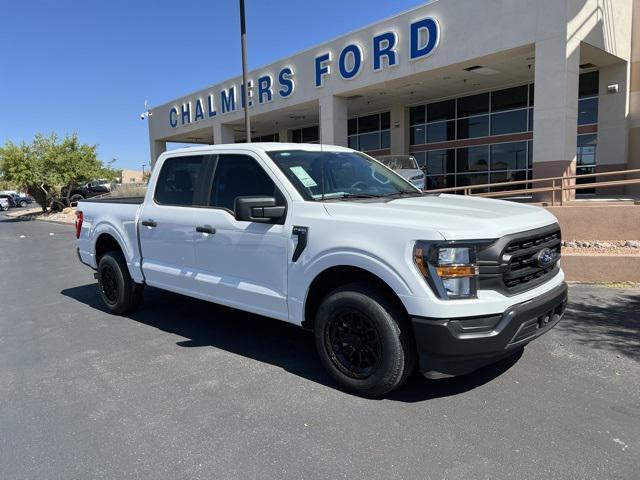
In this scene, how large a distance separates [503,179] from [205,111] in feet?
52.5

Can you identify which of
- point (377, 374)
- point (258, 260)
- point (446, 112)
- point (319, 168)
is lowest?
point (377, 374)

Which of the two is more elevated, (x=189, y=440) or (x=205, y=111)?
(x=205, y=111)

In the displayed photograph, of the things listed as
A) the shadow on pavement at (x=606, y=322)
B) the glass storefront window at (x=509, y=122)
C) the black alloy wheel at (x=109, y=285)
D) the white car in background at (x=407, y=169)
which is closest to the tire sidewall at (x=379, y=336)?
the shadow on pavement at (x=606, y=322)

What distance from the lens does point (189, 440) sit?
323 centimetres

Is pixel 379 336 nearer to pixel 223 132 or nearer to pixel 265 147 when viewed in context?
pixel 265 147

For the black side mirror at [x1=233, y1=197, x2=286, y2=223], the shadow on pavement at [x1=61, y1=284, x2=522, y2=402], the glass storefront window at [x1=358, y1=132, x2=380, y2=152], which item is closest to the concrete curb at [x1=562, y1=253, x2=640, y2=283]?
the shadow on pavement at [x1=61, y1=284, x2=522, y2=402]

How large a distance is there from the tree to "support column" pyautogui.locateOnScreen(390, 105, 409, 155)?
17.6 m

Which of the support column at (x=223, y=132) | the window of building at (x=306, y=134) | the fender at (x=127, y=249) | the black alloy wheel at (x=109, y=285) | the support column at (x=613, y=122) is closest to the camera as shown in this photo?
the fender at (x=127, y=249)

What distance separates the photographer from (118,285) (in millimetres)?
6102

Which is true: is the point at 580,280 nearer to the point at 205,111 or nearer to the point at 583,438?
the point at 583,438

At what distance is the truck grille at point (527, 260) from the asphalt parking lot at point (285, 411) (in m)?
0.88

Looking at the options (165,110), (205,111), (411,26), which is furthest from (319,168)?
(165,110)

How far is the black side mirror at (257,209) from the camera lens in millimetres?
3924

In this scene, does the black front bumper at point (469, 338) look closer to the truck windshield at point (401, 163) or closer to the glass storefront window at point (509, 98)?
the truck windshield at point (401, 163)
